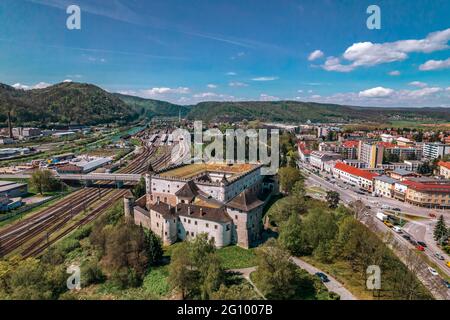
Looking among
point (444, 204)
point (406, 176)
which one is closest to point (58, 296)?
point (444, 204)

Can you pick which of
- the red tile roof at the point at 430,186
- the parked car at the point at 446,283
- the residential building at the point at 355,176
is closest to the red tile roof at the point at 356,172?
the residential building at the point at 355,176

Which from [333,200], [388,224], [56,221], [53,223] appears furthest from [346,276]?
[56,221]

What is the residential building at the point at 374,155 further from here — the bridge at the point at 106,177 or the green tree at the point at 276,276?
the green tree at the point at 276,276

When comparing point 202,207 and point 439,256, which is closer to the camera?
point 439,256

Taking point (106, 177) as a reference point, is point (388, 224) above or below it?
below

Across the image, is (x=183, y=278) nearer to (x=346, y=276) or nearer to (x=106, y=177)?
(x=346, y=276)

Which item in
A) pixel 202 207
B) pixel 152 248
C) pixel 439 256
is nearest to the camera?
pixel 152 248
